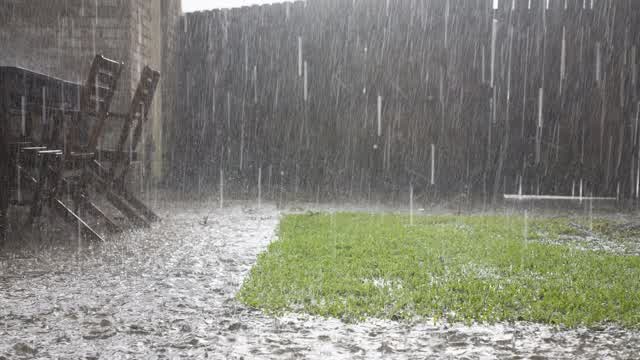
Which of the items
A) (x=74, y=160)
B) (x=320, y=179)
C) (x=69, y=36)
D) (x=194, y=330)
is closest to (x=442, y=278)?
(x=194, y=330)

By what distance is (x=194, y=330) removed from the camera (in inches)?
92.5

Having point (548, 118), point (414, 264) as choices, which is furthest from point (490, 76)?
point (414, 264)

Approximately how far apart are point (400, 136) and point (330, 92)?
146 centimetres

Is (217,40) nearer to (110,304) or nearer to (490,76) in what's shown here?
(490,76)

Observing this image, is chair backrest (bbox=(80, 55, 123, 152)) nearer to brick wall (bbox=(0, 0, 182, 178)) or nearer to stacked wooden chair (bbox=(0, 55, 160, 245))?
stacked wooden chair (bbox=(0, 55, 160, 245))

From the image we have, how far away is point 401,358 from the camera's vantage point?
6.86 ft

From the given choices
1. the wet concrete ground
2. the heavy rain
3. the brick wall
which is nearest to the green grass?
the heavy rain

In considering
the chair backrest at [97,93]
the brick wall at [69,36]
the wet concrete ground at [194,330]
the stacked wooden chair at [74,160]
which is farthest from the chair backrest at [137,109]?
the brick wall at [69,36]

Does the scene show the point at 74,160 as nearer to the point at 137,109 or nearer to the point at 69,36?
the point at 137,109

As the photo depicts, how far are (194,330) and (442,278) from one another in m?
1.49

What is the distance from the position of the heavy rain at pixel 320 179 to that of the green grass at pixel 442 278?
0.02 m

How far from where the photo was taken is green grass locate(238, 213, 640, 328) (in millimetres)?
2627

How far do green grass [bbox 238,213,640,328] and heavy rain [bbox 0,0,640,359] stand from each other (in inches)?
0.8

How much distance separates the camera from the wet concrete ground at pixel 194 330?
6.99 ft
